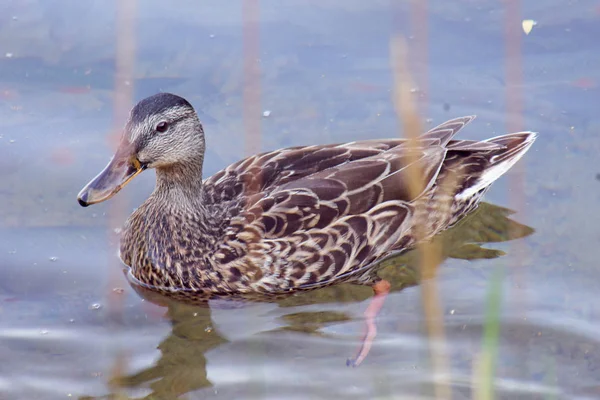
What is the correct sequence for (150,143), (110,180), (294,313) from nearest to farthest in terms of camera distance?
(110,180) → (150,143) → (294,313)

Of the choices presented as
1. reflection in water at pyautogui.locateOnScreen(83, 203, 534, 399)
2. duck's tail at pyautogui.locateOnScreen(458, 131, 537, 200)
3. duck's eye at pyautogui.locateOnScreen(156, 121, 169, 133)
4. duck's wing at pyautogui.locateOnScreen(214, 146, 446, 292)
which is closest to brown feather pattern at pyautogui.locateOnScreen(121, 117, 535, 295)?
duck's wing at pyautogui.locateOnScreen(214, 146, 446, 292)

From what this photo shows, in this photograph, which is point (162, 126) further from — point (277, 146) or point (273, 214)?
point (277, 146)

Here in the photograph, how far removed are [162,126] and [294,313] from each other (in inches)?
58.9

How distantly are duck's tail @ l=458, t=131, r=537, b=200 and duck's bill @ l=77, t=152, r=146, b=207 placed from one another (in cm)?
249

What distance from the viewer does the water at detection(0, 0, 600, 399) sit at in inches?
222

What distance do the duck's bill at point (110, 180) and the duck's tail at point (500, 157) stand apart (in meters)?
2.49

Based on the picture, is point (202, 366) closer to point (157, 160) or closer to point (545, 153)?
point (157, 160)

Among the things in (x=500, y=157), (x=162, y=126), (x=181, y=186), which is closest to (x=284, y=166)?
(x=181, y=186)

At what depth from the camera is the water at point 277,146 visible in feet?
18.5

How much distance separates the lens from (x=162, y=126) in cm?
612

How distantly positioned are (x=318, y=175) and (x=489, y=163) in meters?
1.42

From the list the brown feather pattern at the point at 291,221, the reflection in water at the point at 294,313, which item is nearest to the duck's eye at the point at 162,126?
the brown feather pattern at the point at 291,221

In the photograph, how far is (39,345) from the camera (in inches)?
231

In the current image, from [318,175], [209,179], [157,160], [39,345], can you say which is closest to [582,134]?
[318,175]
